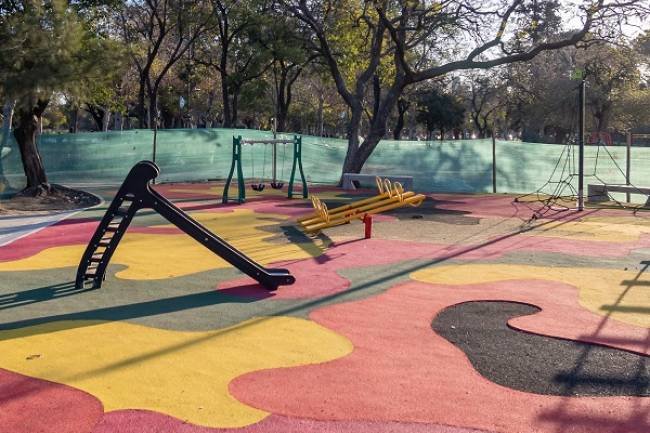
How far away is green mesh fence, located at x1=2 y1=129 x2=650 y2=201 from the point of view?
21422mm

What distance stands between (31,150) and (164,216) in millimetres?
11897

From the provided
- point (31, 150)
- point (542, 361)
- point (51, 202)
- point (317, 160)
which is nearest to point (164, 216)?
point (542, 361)

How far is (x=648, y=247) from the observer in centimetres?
1092

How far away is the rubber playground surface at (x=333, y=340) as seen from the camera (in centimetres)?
422

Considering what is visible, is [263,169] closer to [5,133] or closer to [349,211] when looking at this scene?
[5,133]

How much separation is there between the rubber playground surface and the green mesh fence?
36.9 feet

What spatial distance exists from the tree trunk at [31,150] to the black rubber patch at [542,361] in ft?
46.3

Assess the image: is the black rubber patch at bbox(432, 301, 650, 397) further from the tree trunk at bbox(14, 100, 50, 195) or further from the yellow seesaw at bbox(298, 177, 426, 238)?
the tree trunk at bbox(14, 100, 50, 195)

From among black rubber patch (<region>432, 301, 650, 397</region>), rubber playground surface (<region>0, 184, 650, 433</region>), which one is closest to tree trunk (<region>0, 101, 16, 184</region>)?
rubber playground surface (<region>0, 184, 650, 433</region>)

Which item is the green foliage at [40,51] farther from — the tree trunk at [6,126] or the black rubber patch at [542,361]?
the black rubber patch at [542,361]

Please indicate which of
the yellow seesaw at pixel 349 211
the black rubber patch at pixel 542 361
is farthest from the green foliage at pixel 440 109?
the black rubber patch at pixel 542 361

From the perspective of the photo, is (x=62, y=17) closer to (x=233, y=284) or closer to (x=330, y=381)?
(x=233, y=284)

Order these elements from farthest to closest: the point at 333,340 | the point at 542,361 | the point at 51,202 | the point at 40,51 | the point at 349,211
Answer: the point at 51,202 → the point at 40,51 → the point at 349,211 → the point at 333,340 → the point at 542,361

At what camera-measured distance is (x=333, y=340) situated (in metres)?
5.83
